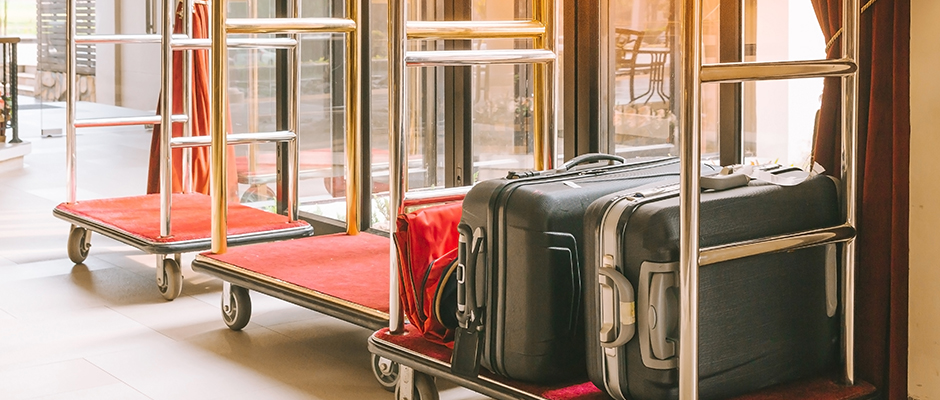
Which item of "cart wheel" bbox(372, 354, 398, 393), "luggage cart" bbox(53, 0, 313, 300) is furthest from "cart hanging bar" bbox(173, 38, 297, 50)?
"cart wheel" bbox(372, 354, 398, 393)

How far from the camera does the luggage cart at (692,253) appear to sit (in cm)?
162

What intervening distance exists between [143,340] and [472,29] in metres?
1.49

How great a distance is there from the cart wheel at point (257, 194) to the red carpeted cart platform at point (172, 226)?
739 mm

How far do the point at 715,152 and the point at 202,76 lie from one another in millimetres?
2829

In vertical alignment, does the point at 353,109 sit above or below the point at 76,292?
above

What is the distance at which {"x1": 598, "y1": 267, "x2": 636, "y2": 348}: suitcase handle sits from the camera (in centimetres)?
173

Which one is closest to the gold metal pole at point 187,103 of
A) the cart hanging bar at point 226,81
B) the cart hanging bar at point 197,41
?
the cart hanging bar at point 197,41

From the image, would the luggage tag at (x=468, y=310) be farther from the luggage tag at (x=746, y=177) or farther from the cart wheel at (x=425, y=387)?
the luggage tag at (x=746, y=177)

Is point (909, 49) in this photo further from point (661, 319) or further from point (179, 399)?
point (179, 399)

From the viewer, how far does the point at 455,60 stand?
7.80ft

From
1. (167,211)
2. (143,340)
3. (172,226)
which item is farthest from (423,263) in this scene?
(172,226)

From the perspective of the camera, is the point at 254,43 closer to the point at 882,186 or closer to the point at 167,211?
the point at 167,211

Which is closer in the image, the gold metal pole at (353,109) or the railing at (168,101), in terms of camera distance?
the gold metal pole at (353,109)

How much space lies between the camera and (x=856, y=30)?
1959 mm
